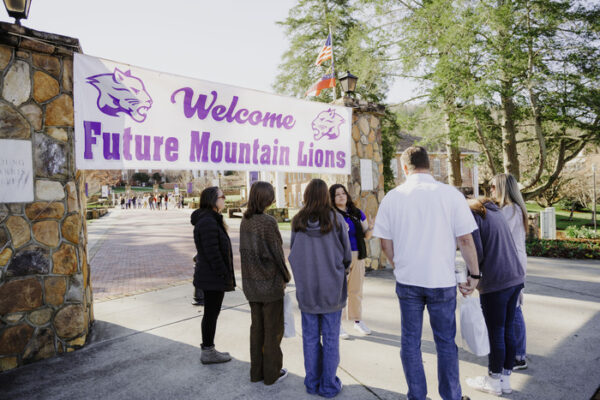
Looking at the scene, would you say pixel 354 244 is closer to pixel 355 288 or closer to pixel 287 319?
pixel 355 288

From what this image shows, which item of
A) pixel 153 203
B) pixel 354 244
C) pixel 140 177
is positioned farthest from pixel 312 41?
pixel 140 177

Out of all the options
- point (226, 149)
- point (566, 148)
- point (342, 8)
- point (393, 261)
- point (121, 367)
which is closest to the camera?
point (393, 261)

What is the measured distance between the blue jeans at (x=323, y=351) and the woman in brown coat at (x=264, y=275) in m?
0.30

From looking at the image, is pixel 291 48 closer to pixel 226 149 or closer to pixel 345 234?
pixel 226 149

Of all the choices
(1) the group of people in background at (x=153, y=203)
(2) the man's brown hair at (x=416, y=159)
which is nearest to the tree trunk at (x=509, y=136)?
(2) the man's brown hair at (x=416, y=159)

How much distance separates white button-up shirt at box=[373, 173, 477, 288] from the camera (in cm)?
245

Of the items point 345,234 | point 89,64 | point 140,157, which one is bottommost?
point 345,234

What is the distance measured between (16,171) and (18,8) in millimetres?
1649

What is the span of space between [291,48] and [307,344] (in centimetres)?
2155

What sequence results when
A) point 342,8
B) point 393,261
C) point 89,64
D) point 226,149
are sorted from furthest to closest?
1. point 342,8
2. point 226,149
3. point 89,64
4. point 393,261

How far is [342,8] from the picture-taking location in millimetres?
21016

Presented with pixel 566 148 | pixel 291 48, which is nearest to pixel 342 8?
pixel 291 48

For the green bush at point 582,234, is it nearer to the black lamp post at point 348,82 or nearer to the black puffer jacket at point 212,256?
the black lamp post at point 348,82

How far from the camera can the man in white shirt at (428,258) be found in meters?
2.45
